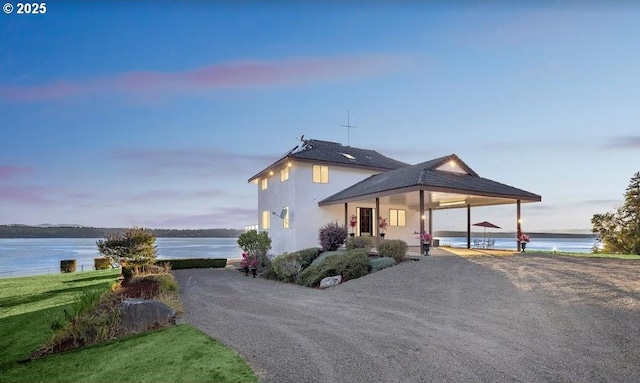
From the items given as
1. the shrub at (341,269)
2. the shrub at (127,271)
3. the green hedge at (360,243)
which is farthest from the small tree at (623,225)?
the shrub at (127,271)

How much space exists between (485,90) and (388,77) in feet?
15.3

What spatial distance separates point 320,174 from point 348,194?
3020 mm

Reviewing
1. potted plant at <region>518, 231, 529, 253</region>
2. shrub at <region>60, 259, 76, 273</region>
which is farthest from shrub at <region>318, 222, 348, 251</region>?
shrub at <region>60, 259, 76, 273</region>

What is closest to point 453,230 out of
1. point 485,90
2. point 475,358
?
point 485,90

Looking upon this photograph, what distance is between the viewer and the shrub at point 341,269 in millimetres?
14766

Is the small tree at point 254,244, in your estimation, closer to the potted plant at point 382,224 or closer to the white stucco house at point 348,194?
the white stucco house at point 348,194

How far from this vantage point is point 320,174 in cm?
2372

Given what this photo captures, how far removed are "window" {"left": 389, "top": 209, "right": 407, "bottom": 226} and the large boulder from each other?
1128 cm

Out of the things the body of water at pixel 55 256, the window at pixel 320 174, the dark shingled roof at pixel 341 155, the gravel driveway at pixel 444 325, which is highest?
the dark shingled roof at pixel 341 155

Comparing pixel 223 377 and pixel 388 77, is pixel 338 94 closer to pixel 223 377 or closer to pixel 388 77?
pixel 388 77

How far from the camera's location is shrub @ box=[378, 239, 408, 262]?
1583cm

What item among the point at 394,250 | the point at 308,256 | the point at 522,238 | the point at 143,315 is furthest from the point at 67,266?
the point at 522,238

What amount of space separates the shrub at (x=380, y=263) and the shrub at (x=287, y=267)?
138 inches

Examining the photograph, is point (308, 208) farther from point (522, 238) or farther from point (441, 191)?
point (522, 238)
